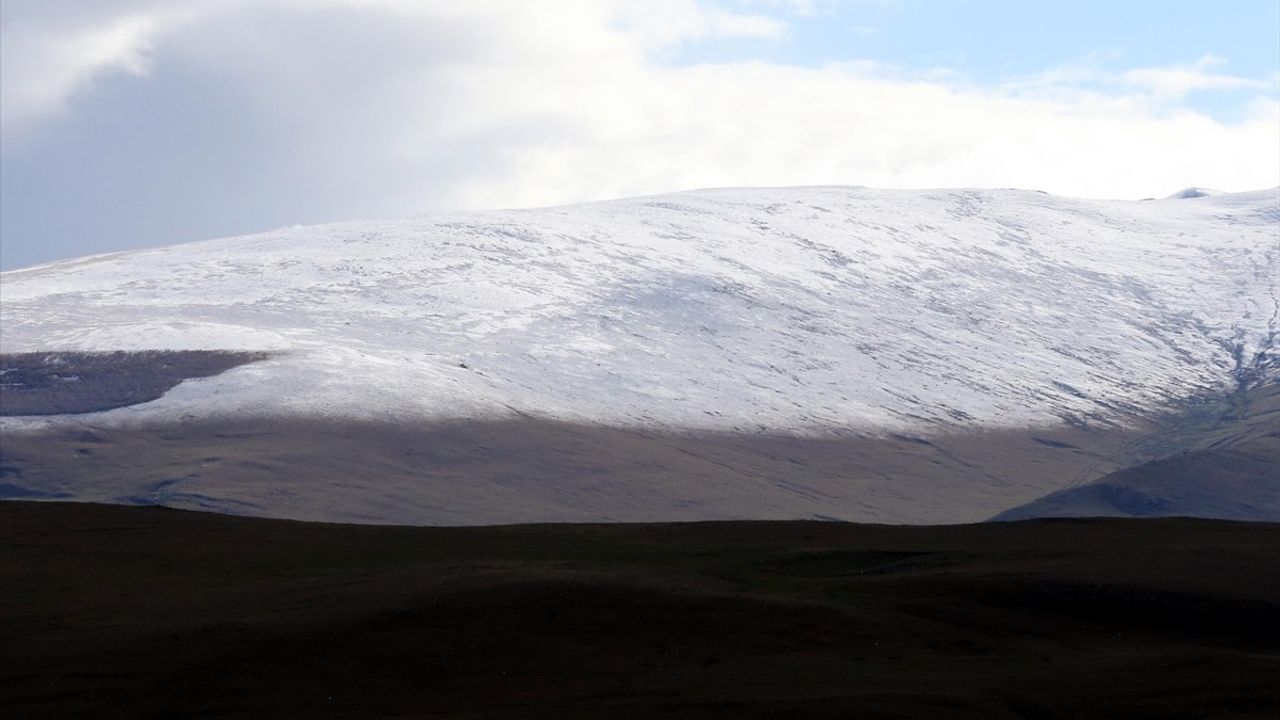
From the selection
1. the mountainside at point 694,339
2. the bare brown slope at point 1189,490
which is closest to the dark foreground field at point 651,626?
the mountainside at point 694,339

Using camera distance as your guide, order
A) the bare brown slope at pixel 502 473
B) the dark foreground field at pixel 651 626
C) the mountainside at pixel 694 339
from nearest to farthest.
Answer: the dark foreground field at pixel 651 626
the bare brown slope at pixel 502 473
the mountainside at pixel 694 339

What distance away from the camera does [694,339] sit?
133 m

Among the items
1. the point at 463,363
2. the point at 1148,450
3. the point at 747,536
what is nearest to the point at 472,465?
the point at 463,363

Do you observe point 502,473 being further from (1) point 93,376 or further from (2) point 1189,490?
(2) point 1189,490

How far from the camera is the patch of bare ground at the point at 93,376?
110m

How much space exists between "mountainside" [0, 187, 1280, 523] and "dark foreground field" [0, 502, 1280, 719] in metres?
57.1

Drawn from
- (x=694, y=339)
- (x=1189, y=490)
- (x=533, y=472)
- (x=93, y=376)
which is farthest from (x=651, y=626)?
(x=694, y=339)

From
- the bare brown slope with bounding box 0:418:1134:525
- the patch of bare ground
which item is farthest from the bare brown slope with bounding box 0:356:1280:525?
the patch of bare ground

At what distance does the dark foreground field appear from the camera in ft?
89.1

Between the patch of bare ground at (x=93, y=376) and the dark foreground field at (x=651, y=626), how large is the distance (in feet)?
233

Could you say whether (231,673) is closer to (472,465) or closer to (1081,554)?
(1081,554)

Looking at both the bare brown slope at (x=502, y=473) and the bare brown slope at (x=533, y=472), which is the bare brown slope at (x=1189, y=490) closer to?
the bare brown slope at (x=533, y=472)

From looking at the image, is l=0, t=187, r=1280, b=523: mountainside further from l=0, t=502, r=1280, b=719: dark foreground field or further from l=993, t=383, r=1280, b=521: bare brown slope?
l=0, t=502, r=1280, b=719: dark foreground field

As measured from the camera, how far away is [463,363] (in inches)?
4747
